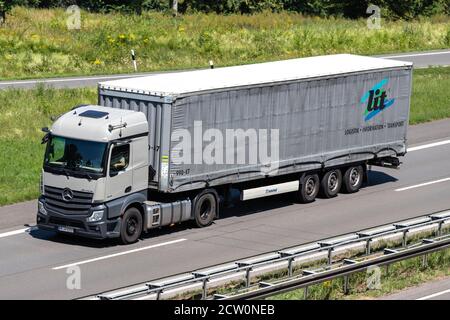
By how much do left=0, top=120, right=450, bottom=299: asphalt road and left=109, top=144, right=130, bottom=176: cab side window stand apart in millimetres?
1758

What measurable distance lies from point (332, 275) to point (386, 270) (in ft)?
7.36

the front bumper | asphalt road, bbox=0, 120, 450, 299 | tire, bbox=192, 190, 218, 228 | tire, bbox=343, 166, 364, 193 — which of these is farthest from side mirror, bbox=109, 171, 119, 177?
tire, bbox=343, 166, 364, 193

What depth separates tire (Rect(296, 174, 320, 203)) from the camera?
94.1ft

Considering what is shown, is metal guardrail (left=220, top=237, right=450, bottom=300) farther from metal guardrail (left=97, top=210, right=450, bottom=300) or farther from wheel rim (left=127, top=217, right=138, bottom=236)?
wheel rim (left=127, top=217, right=138, bottom=236)

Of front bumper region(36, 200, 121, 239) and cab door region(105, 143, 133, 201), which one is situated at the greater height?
cab door region(105, 143, 133, 201)

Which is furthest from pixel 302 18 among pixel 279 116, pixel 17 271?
pixel 17 271

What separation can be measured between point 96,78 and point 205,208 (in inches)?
813

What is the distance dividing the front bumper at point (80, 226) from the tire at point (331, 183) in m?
6.90

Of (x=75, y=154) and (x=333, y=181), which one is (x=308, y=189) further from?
(x=75, y=154)

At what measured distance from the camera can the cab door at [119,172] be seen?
2423 centimetres

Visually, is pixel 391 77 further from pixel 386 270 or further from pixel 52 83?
pixel 52 83

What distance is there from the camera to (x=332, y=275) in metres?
19.7

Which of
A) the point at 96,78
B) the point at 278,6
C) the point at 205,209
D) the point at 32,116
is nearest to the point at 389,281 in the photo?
the point at 205,209

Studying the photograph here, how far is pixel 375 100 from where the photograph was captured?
30047mm
